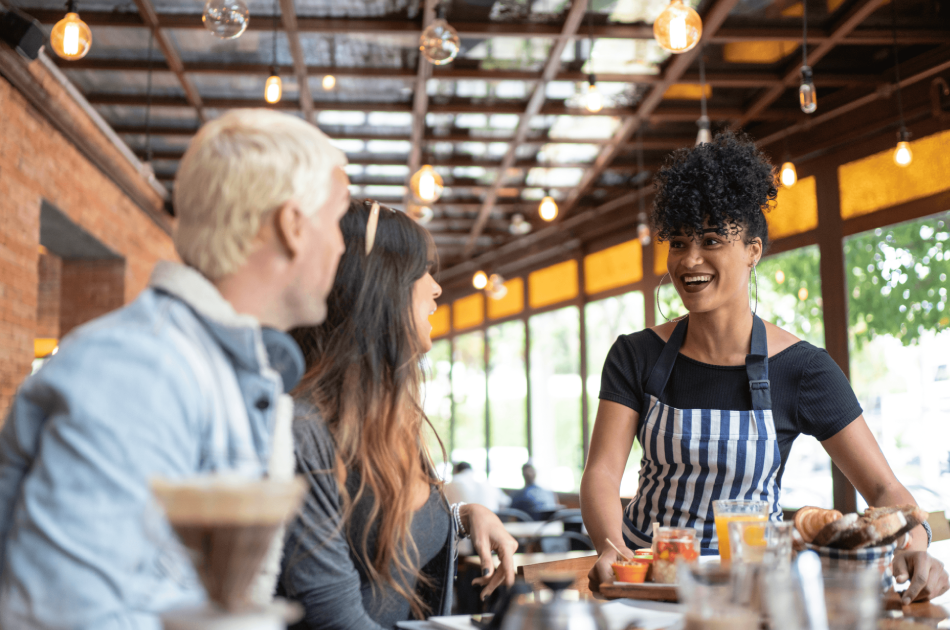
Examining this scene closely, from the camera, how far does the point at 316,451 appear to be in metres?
1.39

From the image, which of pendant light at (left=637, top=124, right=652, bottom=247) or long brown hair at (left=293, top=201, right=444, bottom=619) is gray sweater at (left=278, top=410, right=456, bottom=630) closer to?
long brown hair at (left=293, top=201, right=444, bottom=619)

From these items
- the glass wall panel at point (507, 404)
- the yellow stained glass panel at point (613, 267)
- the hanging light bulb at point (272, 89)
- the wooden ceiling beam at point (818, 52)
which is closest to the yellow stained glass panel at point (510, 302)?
the glass wall panel at point (507, 404)

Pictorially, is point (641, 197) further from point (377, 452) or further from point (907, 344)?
point (377, 452)

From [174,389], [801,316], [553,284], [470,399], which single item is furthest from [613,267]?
[174,389]

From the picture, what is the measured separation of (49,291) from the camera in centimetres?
798

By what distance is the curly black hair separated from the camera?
187cm

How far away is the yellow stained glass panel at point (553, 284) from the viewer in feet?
33.9

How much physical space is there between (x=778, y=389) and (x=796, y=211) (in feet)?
17.1

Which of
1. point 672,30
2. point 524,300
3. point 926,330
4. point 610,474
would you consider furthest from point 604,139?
point 610,474

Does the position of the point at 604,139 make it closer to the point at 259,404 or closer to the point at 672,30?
the point at 672,30

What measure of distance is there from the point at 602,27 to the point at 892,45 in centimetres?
198

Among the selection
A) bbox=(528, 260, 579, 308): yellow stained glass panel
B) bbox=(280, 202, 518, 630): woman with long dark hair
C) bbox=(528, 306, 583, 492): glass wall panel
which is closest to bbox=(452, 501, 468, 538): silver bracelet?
bbox=(280, 202, 518, 630): woman with long dark hair

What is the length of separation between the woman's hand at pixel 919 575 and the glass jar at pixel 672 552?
1.10 feet

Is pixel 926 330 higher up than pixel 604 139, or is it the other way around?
pixel 604 139
